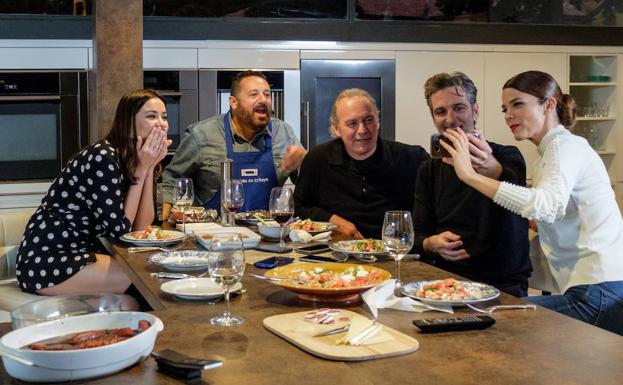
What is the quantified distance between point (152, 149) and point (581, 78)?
434cm

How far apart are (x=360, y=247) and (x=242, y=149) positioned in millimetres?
1944

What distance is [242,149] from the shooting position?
4.48 metres

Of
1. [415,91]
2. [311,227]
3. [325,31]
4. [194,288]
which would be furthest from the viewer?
[415,91]

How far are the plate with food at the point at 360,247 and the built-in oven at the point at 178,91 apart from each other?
9.55 feet

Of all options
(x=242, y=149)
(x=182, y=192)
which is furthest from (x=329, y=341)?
(x=242, y=149)

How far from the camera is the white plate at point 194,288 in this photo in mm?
2029

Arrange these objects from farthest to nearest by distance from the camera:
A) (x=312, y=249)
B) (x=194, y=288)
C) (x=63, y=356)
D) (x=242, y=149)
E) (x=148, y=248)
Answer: (x=242, y=149)
(x=148, y=248)
(x=312, y=249)
(x=194, y=288)
(x=63, y=356)

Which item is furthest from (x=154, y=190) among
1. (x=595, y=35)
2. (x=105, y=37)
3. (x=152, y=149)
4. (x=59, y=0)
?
(x=595, y=35)

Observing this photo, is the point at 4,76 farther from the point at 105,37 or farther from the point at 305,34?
the point at 305,34

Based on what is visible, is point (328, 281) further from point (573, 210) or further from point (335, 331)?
point (573, 210)

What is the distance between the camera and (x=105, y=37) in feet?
14.0

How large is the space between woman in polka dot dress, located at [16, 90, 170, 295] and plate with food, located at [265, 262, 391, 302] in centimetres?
133

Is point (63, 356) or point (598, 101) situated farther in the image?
point (598, 101)

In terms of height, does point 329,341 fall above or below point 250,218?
below
